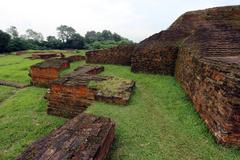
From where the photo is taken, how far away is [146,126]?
3352mm

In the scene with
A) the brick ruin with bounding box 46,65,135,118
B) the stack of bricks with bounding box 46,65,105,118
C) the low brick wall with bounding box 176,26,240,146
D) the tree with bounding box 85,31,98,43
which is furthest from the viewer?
the tree with bounding box 85,31,98,43

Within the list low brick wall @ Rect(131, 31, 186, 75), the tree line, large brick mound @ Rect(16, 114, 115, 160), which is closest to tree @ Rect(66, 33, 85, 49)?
the tree line

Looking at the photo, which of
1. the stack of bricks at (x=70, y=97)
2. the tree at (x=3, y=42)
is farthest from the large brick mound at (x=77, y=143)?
the tree at (x=3, y=42)

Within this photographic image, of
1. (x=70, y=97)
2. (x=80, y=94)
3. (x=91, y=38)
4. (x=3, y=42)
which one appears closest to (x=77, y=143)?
(x=80, y=94)

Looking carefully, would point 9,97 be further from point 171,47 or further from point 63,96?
point 171,47

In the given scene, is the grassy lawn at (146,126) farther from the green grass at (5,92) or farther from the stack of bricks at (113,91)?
the green grass at (5,92)

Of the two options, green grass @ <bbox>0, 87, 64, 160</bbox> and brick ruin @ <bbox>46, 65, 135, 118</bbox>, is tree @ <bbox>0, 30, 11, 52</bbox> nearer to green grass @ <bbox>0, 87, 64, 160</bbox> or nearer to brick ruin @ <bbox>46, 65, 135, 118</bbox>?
green grass @ <bbox>0, 87, 64, 160</bbox>

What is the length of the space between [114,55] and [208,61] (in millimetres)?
6103

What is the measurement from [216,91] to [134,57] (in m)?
4.65

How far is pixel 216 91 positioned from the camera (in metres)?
2.96

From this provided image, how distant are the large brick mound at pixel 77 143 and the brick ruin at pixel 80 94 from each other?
4.58ft

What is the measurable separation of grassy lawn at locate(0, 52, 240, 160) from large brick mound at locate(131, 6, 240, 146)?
24 centimetres

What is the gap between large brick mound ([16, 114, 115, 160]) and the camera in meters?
2.15

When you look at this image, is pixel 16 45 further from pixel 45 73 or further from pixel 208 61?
pixel 208 61
